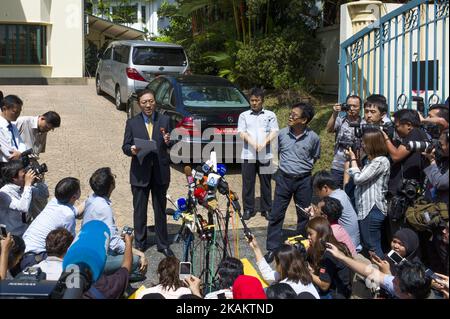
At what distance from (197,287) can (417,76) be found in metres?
4.08

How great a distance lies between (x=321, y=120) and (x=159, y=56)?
4.98 m

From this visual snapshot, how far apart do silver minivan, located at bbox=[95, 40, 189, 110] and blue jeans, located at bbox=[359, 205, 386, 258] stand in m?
9.28

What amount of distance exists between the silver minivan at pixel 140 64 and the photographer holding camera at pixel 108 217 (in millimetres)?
8921

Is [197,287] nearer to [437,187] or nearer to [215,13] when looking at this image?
[437,187]

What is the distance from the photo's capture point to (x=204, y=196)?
5.11 meters

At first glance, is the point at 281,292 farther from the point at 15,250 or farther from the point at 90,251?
the point at 15,250

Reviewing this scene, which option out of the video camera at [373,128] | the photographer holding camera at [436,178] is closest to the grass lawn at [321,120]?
the video camera at [373,128]

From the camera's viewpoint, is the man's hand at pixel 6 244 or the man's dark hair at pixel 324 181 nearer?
the man's hand at pixel 6 244

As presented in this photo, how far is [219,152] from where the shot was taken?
9656 millimetres

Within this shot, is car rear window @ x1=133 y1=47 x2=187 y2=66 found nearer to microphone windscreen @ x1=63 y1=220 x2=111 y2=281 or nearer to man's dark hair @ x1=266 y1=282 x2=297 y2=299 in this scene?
microphone windscreen @ x1=63 y1=220 x2=111 y2=281

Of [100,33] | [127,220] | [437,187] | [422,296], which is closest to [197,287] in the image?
[422,296]

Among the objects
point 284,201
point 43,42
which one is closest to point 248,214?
point 284,201

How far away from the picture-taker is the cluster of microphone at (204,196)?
5094 millimetres

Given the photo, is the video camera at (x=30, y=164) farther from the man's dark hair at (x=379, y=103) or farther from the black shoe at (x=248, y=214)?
the man's dark hair at (x=379, y=103)
